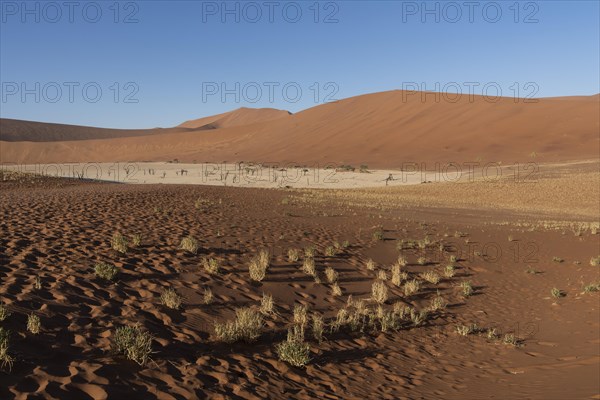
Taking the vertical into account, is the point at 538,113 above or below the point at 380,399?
above

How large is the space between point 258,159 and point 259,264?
198 ft

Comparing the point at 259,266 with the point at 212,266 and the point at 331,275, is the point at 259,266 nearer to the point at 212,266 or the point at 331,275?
the point at 212,266

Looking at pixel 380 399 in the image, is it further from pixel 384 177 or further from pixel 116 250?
pixel 384 177

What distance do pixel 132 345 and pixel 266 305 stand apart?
293cm

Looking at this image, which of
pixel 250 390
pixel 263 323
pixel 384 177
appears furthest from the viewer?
pixel 384 177

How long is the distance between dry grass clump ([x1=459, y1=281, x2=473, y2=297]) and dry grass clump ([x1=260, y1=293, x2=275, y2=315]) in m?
4.86

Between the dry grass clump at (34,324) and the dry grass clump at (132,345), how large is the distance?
0.95 metres

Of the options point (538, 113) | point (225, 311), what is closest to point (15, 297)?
point (225, 311)

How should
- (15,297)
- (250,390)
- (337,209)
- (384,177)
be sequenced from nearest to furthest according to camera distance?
(250,390)
(15,297)
(337,209)
(384,177)

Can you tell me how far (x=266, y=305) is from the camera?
830cm

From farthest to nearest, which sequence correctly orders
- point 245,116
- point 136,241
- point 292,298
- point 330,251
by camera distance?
point 245,116 < point 330,251 < point 136,241 < point 292,298

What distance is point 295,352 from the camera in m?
6.36

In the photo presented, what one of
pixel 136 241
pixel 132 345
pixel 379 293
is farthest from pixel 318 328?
pixel 136 241

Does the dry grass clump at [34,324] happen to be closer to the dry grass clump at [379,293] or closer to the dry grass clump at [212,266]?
the dry grass clump at [212,266]
